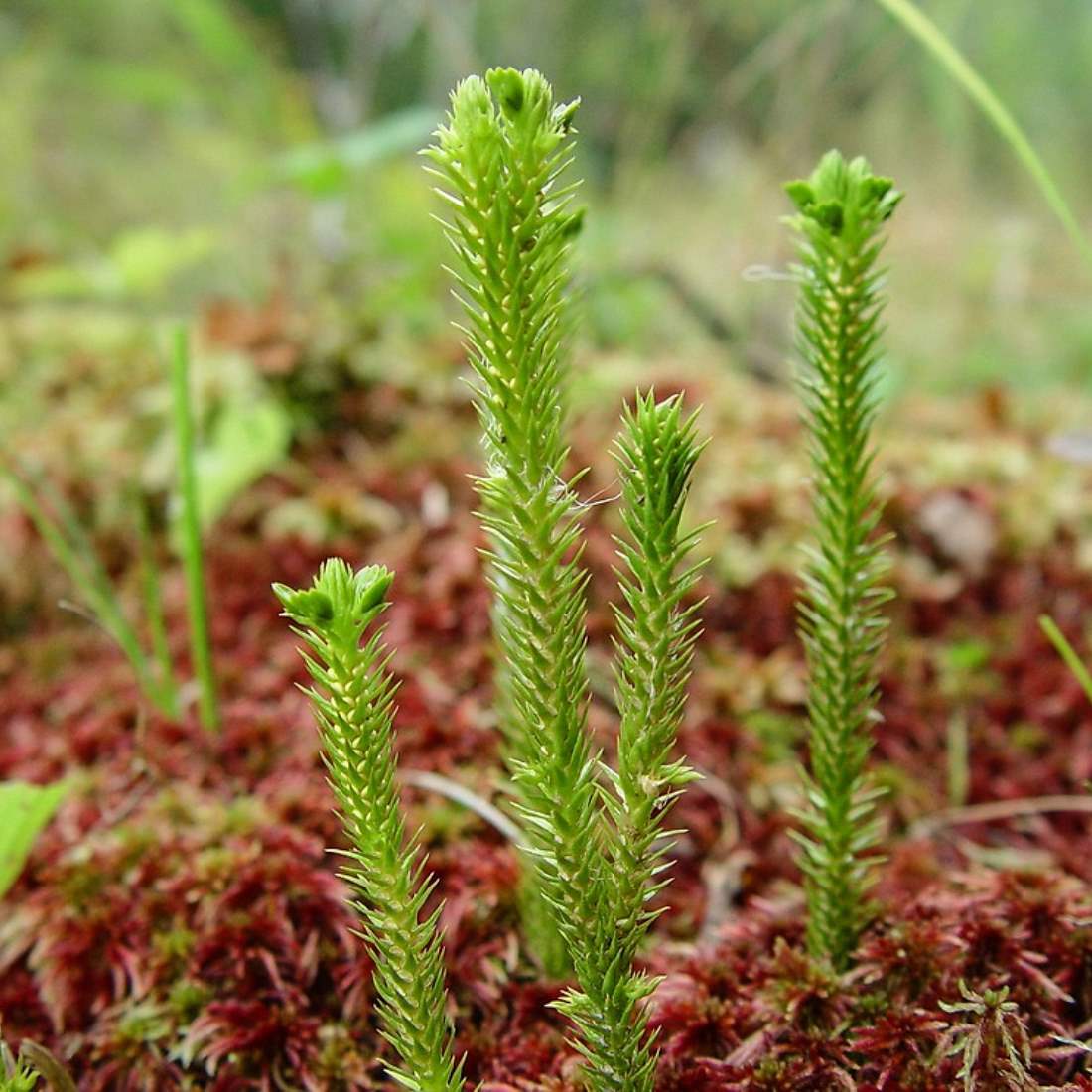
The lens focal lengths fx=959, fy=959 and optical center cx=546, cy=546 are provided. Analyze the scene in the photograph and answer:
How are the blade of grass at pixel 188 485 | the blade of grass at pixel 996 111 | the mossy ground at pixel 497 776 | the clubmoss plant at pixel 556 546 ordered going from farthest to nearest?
the blade of grass at pixel 188 485, the blade of grass at pixel 996 111, the mossy ground at pixel 497 776, the clubmoss plant at pixel 556 546

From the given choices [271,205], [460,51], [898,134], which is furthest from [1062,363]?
[271,205]

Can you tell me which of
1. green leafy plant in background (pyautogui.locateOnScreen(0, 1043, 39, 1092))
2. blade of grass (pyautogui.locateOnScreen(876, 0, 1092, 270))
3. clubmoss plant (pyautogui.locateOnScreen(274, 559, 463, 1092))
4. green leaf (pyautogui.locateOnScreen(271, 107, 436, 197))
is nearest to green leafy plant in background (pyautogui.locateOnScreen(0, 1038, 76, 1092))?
green leafy plant in background (pyautogui.locateOnScreen(0, 1043, 39, 1092))

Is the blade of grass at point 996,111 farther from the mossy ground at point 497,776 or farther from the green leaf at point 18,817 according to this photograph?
the green leaf at point 18,817

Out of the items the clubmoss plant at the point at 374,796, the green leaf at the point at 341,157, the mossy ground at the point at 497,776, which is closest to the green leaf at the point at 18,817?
the mossy ground at the point at 497,776

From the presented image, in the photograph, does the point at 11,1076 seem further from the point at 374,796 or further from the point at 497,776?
the point at 497,776

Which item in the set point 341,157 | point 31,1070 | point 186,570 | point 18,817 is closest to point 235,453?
point 186,570

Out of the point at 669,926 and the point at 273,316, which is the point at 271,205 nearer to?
the point at 273,316
